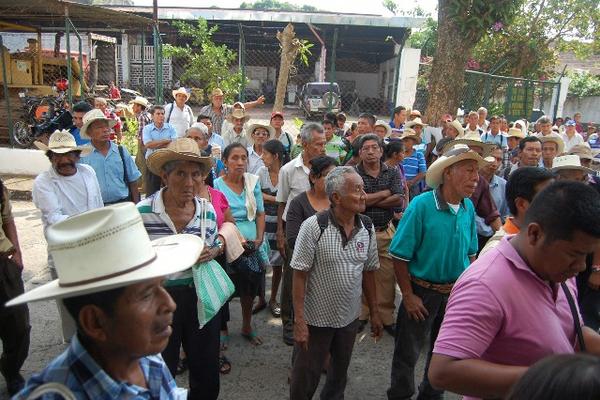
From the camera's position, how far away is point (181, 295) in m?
2.66

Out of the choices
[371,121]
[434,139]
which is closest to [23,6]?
[371,121]

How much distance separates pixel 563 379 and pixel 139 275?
3.67 ft

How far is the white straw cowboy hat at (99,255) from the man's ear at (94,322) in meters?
0.09

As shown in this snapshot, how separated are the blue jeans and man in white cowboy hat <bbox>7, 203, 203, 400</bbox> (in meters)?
2.09

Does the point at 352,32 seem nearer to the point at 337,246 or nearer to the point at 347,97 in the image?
the point at 347,97

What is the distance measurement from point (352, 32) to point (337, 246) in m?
14.5

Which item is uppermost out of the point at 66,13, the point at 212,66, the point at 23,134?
the point at 66,13

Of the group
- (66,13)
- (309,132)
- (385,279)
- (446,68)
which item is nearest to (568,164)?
(385,279)

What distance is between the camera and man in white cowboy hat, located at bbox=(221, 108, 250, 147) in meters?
6.48

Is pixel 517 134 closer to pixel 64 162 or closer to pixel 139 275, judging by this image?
pixel 64 162

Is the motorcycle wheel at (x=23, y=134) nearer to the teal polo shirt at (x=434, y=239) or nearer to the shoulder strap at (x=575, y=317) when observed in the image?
the teal polo shirt at (x=434, y=239)

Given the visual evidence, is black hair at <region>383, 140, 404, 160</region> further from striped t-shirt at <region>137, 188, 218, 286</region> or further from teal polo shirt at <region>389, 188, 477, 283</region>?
striped t-shirt at <region>137, 188, 218, 286</region>

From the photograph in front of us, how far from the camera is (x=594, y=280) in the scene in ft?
9.82

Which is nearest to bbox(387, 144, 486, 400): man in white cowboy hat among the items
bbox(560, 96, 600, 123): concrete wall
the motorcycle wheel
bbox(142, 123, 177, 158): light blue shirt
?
bbox(142, 123, 177, 158): light blue shirt
